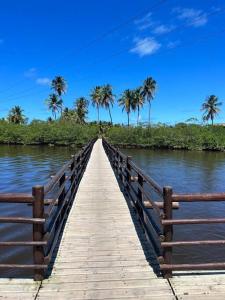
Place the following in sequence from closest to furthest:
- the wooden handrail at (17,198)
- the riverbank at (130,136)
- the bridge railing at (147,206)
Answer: the wooden handrail at (17,198), the bridge railing at (147,206), the riverbank at (130,136)

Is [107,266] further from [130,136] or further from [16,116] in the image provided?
[16,116]

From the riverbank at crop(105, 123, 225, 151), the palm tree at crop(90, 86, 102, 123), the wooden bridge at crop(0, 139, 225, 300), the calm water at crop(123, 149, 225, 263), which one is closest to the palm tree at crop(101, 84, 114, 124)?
the palm tree at crop(90, 86, 102, 123)

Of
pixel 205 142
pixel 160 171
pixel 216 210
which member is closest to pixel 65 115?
pixel 205 142

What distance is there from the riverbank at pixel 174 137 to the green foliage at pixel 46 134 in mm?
6421

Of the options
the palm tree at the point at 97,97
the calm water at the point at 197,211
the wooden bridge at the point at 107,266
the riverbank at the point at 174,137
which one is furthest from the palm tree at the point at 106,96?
the wooden bridge at the point at 107,266

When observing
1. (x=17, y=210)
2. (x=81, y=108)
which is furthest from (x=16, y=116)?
(x=17, y=210)

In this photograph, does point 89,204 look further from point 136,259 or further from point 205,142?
point 205,142

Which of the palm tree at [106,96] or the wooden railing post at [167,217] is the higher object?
the palm tree at [106,96]

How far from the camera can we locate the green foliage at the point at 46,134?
2655 inches

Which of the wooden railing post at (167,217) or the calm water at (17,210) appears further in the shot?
the calm water at (17,210)

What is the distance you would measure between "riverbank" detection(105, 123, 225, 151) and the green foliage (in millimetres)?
6421

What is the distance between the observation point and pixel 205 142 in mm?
59719

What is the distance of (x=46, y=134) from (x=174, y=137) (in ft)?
76.8

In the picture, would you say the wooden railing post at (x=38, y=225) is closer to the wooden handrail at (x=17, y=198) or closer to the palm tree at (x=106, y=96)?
Result: the wooden handrail at (x=17, y=198)
